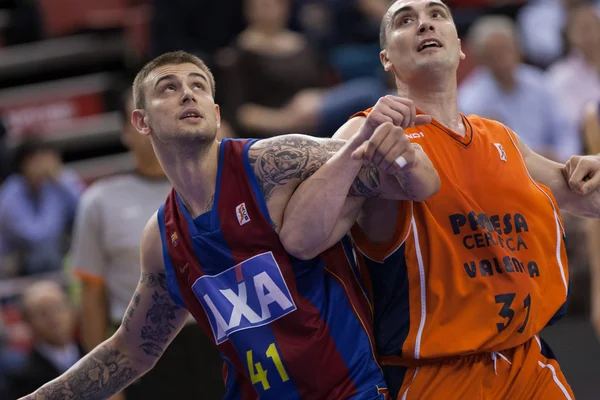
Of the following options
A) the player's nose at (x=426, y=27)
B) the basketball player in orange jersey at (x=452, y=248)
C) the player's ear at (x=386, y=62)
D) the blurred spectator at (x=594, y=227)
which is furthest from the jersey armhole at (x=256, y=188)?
the blurred spectator at (x=594, y=227)

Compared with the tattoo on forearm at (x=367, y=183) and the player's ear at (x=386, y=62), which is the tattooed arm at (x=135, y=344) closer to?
the tattoo on forearm at (x=367, y=183)

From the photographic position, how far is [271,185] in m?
3.97

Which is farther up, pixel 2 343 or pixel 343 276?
pixel 343 276

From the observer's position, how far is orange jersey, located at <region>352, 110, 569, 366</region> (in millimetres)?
3867

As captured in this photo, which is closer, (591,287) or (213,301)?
(213,301)

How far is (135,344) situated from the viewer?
4426 mm

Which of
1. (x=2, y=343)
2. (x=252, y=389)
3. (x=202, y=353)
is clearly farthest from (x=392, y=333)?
(x=2, y=343)

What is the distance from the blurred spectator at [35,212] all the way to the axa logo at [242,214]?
17.8 ft

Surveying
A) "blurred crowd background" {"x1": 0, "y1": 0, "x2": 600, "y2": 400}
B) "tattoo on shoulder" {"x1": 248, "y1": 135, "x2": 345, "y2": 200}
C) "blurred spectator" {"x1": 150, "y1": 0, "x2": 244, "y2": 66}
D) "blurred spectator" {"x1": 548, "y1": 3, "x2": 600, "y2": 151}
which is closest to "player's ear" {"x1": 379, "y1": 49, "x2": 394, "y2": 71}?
"tattoo on shoulder" {"x1": 248, "y1": 135, "x2": 345, "y2": 200}

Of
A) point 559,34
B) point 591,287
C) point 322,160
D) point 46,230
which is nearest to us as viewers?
point 322,160

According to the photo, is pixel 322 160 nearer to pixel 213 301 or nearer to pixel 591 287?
pixel 213 301

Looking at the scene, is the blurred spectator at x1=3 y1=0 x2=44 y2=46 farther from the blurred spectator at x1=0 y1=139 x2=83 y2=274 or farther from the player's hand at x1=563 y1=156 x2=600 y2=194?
the player's hand at x1=563 y1=156 x2=600 y2=194

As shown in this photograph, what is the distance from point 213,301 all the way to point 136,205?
2371mm

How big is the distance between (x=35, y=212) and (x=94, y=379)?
511 centimetres
